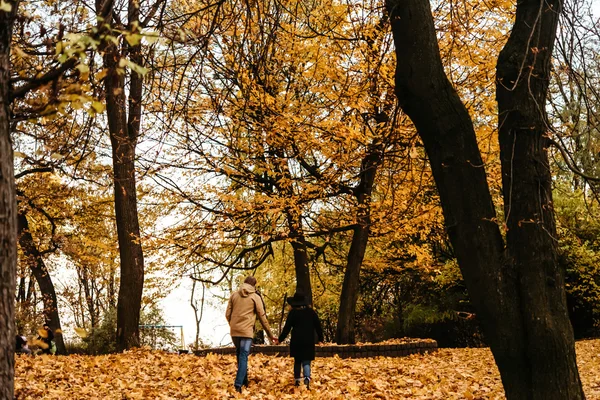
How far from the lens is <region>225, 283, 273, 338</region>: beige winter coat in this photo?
29.2 ft

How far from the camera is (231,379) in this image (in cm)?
956

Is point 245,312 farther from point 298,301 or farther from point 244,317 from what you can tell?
point 298,301

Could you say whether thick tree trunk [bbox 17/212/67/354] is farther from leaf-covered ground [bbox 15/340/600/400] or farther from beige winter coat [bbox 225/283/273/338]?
beige winter coat [bbox 225/283/273/338]

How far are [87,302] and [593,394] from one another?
27.6 metres

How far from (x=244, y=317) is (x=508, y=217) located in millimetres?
5010

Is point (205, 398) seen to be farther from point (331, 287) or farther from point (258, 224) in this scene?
point (331, 287)

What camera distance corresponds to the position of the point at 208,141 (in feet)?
53.3

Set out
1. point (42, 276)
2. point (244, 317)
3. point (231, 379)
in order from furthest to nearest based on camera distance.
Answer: point (42, 276) → point (231, 379) → point (244, 317)

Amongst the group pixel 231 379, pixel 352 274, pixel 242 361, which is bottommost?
pixel 231 379

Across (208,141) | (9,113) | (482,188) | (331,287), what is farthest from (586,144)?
(331,287)

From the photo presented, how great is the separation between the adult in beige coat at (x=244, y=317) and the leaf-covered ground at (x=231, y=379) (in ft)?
1.82

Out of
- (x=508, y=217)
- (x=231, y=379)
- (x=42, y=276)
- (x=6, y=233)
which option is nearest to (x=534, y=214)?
(x=508, y=217)

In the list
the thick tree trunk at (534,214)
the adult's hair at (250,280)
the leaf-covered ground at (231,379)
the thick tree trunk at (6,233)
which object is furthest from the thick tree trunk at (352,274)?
the thick tree trunk at (6,233)

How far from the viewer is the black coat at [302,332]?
29.8 feet
